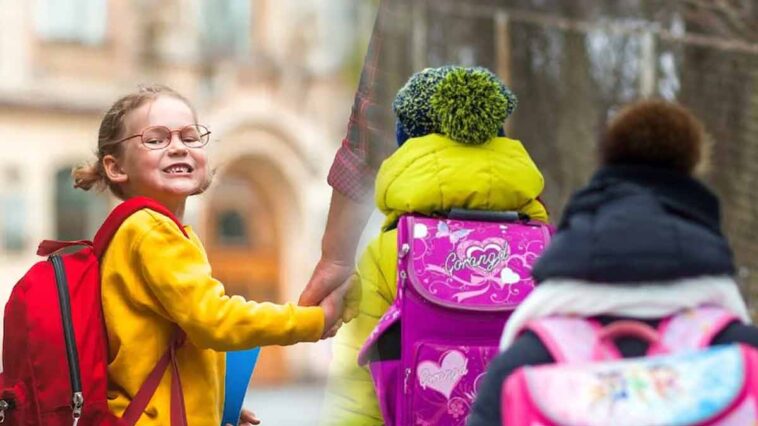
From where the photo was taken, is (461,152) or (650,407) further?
(461,152)

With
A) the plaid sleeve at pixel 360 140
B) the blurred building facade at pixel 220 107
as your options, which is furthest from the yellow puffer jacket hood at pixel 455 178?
the blurred building facade at pixel 220 107

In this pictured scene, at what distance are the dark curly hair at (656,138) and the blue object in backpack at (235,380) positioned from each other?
0.95 meters

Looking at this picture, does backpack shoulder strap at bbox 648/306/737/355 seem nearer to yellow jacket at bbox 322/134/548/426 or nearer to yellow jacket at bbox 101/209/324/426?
yellow jacket at bbox 101/209/324/426

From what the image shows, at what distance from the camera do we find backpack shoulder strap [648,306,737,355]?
2332 mm

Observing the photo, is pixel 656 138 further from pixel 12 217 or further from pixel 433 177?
pixel 12 217

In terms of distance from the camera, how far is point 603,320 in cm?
237

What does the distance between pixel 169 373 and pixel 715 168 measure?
5.48 meters

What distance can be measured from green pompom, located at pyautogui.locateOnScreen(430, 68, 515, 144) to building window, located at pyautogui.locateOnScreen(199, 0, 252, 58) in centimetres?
2607

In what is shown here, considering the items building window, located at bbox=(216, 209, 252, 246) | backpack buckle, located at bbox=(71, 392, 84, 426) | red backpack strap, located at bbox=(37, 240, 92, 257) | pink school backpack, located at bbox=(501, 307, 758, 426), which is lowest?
building window, located at bbox=(216, 209, 252, 246)

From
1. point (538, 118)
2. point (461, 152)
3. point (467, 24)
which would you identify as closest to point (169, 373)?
point (461, 152)

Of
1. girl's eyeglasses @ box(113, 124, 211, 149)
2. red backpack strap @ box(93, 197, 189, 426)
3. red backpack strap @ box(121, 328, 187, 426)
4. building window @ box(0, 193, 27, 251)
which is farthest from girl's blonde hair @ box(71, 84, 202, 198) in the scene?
building window @ box(0, 193, 27, 251)

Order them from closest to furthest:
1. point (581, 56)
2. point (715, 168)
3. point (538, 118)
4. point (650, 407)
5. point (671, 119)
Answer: point (650, 407) → point (671, 119) → point (715, 168) → point (581, 56) → point (538, 118)

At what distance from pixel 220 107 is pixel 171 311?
2603 cm

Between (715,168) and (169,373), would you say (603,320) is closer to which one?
(169,373)
